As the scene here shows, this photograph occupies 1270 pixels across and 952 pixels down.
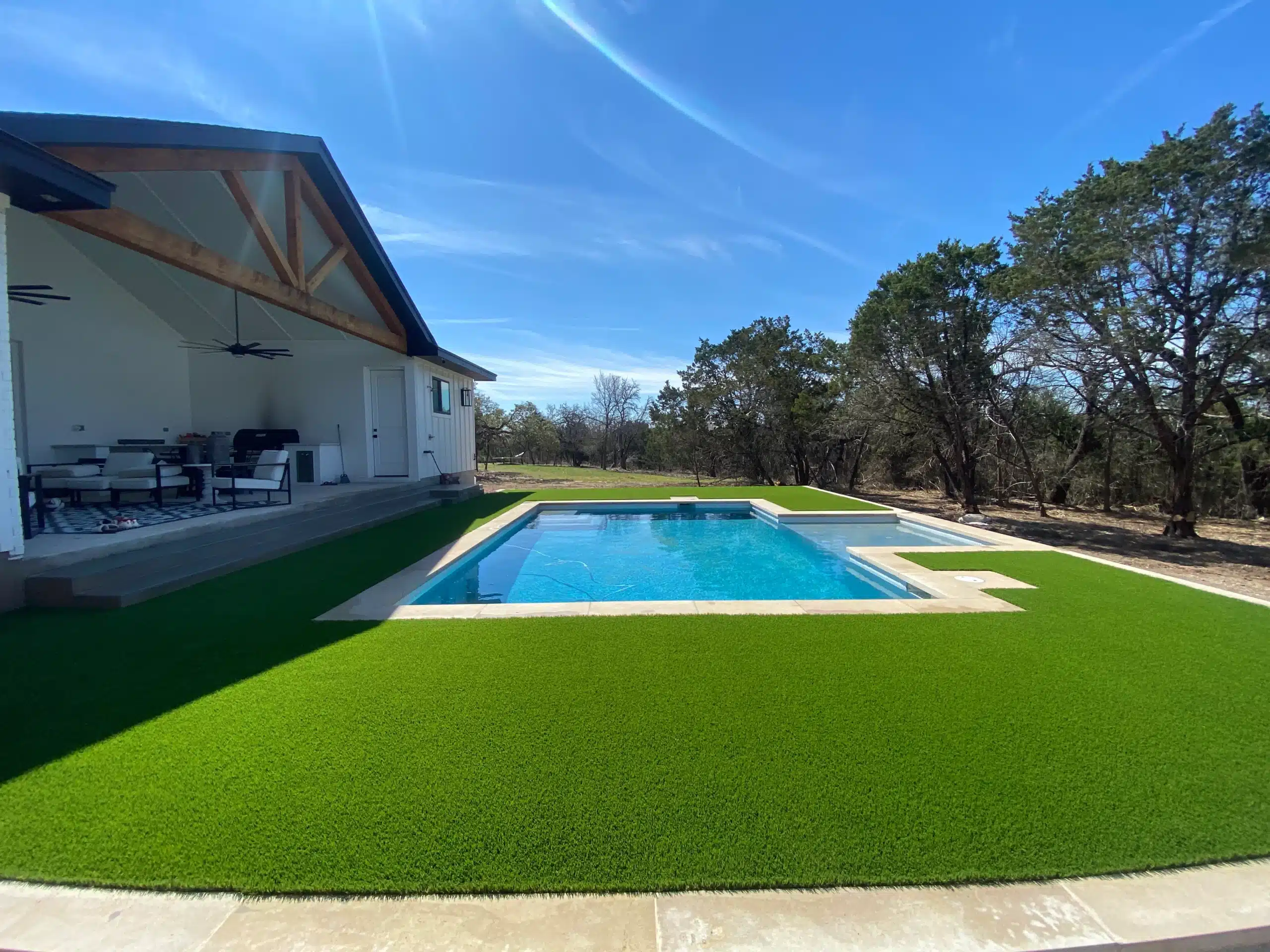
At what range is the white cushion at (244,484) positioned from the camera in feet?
24.0

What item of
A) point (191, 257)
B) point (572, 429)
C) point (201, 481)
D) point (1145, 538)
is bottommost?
point (1145, 538)

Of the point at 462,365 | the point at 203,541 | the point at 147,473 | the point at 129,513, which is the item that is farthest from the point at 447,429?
the point at 203,541

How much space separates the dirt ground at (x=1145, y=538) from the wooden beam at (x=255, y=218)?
11.0 meters

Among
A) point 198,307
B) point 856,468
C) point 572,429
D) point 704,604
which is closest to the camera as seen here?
point 704,604

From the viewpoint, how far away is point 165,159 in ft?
17.6

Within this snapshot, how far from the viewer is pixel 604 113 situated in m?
11.2

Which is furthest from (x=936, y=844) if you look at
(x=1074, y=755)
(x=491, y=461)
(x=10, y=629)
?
(x=491, y=461)

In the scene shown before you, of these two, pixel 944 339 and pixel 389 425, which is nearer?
pixel 389 425

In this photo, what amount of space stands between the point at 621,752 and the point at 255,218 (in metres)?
7.16

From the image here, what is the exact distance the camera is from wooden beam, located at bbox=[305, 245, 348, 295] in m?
7.79

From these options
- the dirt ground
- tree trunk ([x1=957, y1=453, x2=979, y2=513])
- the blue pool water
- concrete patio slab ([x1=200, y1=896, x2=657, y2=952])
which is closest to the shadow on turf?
the blue pool water

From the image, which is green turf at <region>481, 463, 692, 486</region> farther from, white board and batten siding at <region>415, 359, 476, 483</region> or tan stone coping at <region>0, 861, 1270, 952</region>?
tan stone coping at <region>0, 861, 1270, 952</region>

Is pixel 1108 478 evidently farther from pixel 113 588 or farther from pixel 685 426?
pixel 113 588

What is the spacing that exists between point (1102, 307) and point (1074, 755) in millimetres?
11253
